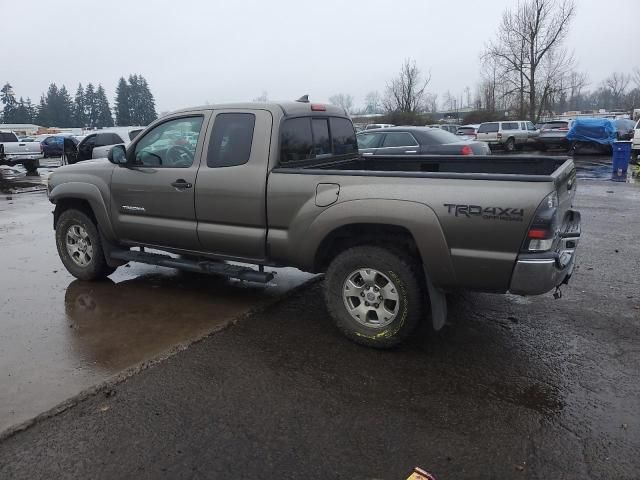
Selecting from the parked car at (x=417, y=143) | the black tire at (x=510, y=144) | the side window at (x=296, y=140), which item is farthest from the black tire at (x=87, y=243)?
the black tire at (x=510, y=144)

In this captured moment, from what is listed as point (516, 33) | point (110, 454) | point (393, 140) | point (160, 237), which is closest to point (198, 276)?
point (160, 237)

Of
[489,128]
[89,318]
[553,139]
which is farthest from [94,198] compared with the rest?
[489,128]

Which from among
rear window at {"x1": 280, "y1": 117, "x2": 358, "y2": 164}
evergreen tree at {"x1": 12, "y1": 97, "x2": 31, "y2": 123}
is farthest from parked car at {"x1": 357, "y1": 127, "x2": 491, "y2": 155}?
evergreen tree at {"x1": 12, "y1": 97, "x2": 31, "y2": 123}

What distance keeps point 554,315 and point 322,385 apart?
8.23 ft

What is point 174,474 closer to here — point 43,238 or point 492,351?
point 492,351

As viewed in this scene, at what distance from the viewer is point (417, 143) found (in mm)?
12008

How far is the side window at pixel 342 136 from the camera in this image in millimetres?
5445

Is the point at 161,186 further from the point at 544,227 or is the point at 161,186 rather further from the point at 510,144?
the point at 510,144

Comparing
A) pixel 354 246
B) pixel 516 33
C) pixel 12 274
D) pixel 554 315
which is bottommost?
pixel 554 315

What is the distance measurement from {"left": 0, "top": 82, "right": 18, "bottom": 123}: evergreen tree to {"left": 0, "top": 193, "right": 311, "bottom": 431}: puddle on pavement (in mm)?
104806

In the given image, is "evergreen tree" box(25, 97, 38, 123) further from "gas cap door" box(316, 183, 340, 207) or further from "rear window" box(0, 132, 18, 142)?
"gas cap door" box(316, 183, 340, 207)

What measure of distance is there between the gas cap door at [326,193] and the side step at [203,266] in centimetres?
92

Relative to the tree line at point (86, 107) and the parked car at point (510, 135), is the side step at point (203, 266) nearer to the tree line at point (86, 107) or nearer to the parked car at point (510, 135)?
the parked car at point (510, 135)

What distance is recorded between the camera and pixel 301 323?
4699mm
